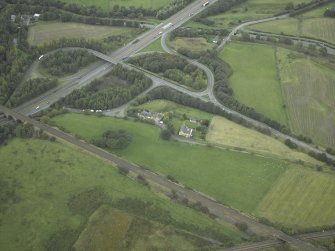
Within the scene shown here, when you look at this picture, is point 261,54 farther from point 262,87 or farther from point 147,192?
point 147,192

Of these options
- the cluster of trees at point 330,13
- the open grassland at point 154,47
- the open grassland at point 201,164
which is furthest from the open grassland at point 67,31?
the cluster of trees at point 330,13

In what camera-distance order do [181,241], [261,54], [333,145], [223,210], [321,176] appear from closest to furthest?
[181,241]
[223,210]
[321,176]
[333,145]
[261,54]

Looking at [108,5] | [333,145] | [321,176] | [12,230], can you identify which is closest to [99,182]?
[12,230]

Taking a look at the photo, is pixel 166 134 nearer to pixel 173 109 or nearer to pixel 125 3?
pixel 173 109

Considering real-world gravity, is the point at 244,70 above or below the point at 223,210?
above

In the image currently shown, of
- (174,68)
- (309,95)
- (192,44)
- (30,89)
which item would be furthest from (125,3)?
(309,95)
